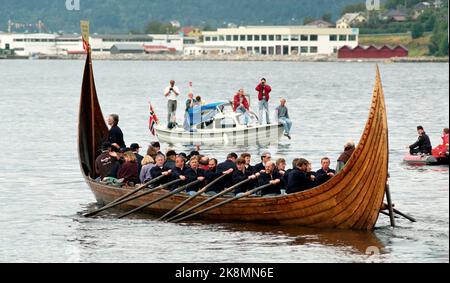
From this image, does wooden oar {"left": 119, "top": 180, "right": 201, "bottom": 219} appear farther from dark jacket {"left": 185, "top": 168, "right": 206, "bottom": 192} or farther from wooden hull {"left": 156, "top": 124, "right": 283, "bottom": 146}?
wooden hull {"left": 156, "top": 124, "right": 283, "bottom": 146}

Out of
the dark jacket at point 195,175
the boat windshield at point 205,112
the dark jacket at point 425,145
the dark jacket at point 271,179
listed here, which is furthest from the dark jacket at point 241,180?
the boat windshield at point 205,112

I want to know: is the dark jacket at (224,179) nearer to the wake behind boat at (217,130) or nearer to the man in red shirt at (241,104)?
the wake behind boat at (217,130)

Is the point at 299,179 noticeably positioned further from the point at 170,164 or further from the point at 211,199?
the point at 170,164

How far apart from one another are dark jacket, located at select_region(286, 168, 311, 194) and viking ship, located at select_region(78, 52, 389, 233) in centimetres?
21

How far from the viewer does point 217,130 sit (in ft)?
152

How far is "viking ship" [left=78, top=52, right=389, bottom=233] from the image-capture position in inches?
997

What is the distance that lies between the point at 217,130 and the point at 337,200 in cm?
2061

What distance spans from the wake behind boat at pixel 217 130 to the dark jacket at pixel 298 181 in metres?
20.0

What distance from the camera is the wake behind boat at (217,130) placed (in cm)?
4678

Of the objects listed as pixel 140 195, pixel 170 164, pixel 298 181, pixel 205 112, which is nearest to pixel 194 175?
pixel 170 164

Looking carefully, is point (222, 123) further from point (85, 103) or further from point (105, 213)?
point (105, 213)
